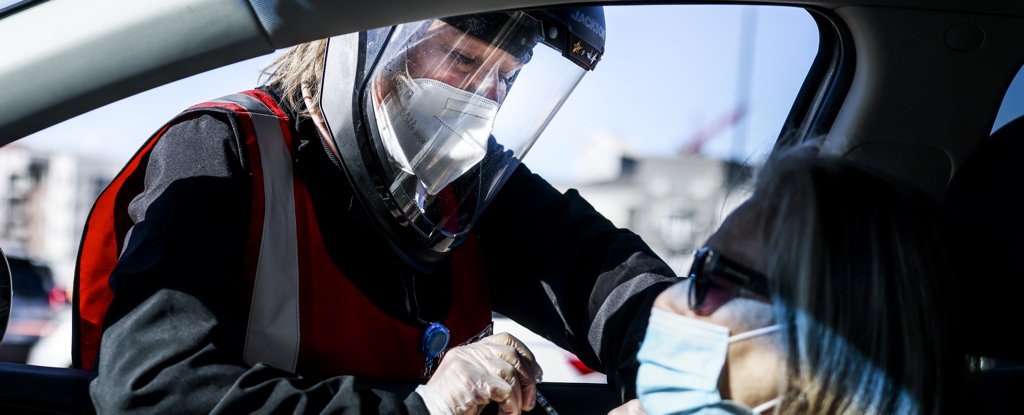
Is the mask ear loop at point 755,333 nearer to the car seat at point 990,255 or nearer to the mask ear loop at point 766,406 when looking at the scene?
the mask ear loop at point 766,406

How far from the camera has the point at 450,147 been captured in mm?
1958

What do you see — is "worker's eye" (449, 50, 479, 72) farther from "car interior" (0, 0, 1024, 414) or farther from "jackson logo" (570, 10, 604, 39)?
"car interior" (0, 0, 1024, 414)

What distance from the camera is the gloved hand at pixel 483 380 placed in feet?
5.17

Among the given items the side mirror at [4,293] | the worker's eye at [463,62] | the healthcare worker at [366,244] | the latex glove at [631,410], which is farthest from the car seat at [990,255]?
the side mirror at [4,293]

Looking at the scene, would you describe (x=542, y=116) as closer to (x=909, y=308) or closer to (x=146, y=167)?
(x=146, y=167)

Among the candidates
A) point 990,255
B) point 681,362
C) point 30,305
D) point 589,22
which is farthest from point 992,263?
point 30,305

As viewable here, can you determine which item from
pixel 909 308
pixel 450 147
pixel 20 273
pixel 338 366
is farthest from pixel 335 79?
pixel 20 273

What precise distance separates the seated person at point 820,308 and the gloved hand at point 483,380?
315 millimetres

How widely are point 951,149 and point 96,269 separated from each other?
170 centimetres

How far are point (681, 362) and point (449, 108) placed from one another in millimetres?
768

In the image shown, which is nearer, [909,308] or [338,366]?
[909,308]

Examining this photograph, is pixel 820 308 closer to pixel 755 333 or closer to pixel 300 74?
pixel 755 333

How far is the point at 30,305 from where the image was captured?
5.61 m

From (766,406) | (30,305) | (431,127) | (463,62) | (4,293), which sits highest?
(463,62)
